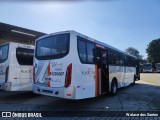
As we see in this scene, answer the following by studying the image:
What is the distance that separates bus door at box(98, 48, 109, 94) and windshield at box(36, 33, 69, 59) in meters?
2.31

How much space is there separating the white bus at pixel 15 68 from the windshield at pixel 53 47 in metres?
1.55

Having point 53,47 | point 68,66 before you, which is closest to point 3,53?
point 53,47

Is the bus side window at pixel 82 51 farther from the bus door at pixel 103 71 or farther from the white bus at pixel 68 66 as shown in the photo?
the bus door at pixel 103 71

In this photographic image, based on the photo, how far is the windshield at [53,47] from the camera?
6492mm

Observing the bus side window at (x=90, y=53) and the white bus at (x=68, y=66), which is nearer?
the white bus at (x=68, y=66)

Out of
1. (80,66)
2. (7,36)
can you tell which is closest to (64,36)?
(80,66)

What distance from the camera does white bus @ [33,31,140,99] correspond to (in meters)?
6.18

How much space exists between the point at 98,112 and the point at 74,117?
3.54 ft

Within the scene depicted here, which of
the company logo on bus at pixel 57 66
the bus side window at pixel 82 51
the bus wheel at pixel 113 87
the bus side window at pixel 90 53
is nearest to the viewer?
the company logo on bus at pixel 57 66

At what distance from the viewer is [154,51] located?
6359 cm

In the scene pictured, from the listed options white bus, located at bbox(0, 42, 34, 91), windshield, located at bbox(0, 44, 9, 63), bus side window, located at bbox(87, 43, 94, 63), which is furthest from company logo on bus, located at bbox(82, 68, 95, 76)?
windshield, located at bbox(0, 44, 9, 63)

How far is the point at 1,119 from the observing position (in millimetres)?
5570

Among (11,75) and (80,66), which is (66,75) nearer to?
(80,66)

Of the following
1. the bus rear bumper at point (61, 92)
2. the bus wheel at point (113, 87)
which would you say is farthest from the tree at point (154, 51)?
the bus rear bumper at point (61, 92)
